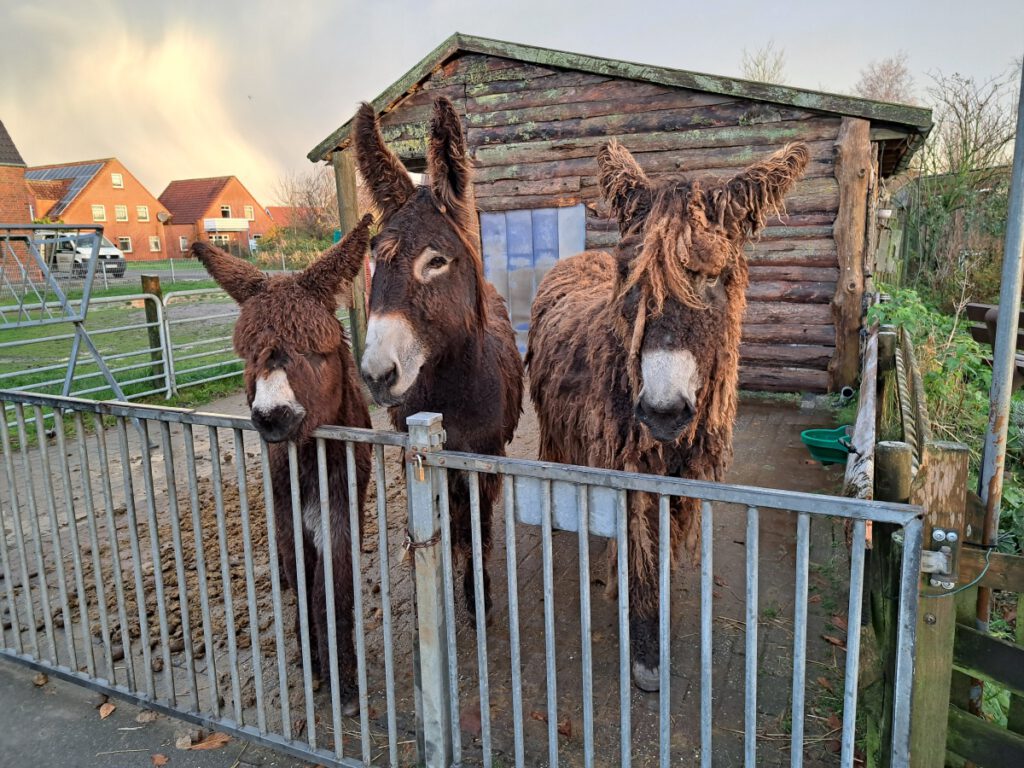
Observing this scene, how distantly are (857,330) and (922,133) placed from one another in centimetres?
217

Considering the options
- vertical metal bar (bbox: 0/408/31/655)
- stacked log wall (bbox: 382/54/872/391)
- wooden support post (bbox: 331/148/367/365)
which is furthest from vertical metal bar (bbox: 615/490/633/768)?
wooden support post (bbox: 331/148/367/365)

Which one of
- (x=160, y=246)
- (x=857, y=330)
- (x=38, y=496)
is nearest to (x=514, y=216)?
(x=857, y=330)

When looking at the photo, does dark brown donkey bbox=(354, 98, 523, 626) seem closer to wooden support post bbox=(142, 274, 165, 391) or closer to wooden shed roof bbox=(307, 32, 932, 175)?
wooden shed roof bbox=(307, 32, 932, 175)

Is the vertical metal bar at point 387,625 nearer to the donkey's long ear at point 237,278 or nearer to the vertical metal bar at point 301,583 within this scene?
the vertical metal bar at point 301,583

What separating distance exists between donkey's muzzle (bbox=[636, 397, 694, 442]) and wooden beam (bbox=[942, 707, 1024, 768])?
1.09 meters

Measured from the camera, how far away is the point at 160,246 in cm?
5262

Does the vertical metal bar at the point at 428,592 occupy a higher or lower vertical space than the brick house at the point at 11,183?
lower

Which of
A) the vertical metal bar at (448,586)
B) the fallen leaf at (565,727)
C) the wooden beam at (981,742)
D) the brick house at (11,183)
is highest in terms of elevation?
the brick house at (11,183)

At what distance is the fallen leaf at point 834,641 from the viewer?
3164 mm

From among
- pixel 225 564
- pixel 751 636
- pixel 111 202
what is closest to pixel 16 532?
pixel 225 564

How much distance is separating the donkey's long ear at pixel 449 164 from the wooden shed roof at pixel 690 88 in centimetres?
334

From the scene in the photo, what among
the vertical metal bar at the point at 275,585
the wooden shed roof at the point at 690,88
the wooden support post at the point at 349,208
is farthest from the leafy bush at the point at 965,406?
the wooden support post at the point at 349,208

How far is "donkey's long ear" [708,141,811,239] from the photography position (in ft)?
7.85

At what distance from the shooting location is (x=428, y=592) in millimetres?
2129
